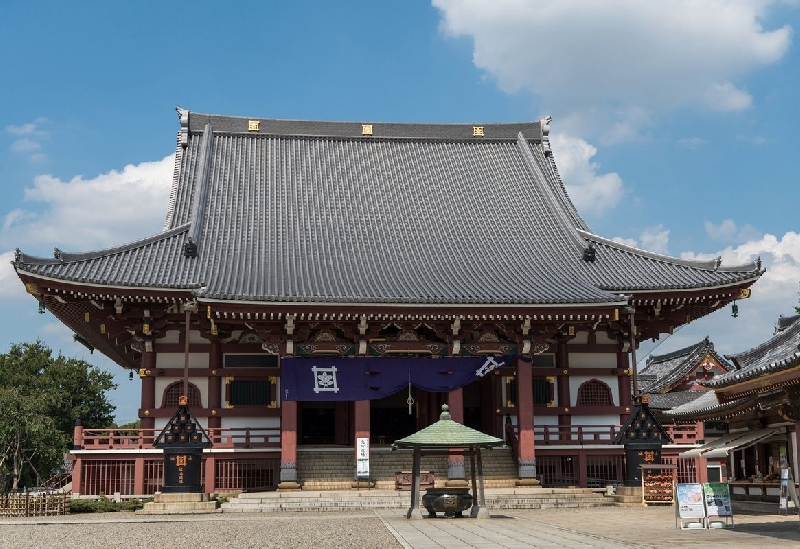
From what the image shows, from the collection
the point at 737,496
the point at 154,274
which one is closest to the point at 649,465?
the point at 737,496

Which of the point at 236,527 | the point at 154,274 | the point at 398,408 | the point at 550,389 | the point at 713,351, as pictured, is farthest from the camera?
the point at 713,351

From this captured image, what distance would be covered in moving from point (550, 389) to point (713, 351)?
2313 cm

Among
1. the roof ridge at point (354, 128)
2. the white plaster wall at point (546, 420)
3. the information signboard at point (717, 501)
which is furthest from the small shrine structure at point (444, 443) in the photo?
the roof ridge at point (354, 128)

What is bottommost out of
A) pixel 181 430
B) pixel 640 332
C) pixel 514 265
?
pixel 181 430

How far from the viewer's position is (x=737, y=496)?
28.7m

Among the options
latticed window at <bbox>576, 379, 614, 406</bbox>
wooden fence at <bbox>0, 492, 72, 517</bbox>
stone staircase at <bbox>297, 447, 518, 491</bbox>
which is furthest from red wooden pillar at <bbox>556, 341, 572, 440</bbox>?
wooden fence at <bbox>0, 492, 72, 517</bbox>

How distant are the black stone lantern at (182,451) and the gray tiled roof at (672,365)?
32.9 metres

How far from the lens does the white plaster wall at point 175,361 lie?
2927 cm

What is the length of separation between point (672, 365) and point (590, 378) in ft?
93.3

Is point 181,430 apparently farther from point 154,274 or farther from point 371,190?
point 371,190

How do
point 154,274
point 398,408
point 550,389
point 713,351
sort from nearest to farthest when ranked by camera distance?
point 154,274
point 550,389
point 398,408
point 713,351

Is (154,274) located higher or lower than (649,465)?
higher

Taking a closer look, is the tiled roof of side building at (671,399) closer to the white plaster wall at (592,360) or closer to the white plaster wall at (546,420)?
the white plaster wall at (592,360)

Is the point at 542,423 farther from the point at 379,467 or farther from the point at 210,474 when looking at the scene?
the point at 210,474
